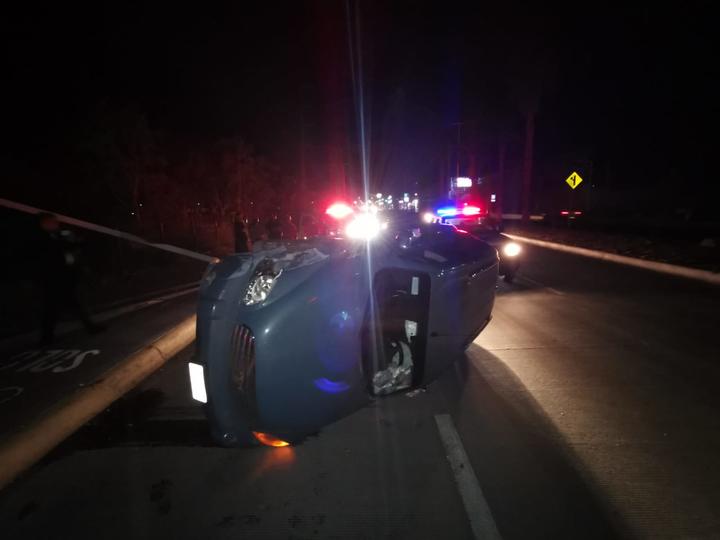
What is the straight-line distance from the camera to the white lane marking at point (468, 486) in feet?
10.1

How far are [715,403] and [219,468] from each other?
4.48m

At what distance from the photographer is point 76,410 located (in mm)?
4746

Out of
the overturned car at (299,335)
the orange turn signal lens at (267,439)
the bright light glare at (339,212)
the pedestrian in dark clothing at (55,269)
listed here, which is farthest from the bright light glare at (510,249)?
the orange turn signal lens at (267,439)

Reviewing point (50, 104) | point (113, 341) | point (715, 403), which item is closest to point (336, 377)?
point (715, 403)

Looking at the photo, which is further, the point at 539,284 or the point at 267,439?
the point at 539,284

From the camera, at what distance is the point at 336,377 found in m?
3.71

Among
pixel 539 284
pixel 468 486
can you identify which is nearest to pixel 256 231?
pixel 539 284

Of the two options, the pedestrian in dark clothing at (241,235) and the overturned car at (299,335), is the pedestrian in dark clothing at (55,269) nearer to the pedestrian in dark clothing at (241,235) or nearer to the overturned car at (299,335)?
the overturned car at (299,335)

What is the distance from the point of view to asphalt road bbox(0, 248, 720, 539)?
3178 mm

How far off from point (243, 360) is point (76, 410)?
2297 mm

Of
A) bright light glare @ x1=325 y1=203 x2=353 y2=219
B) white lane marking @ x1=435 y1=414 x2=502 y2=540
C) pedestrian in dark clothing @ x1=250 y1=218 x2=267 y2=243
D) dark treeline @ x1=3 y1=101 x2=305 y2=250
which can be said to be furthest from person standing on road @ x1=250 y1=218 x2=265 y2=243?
white lane marking @ x1=435 y1=414 x2=502 y2=540

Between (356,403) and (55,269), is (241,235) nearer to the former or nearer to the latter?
(55,269)

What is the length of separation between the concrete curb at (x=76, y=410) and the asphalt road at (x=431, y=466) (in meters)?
0.13

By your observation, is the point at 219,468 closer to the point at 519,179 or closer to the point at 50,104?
the point at 50,104
